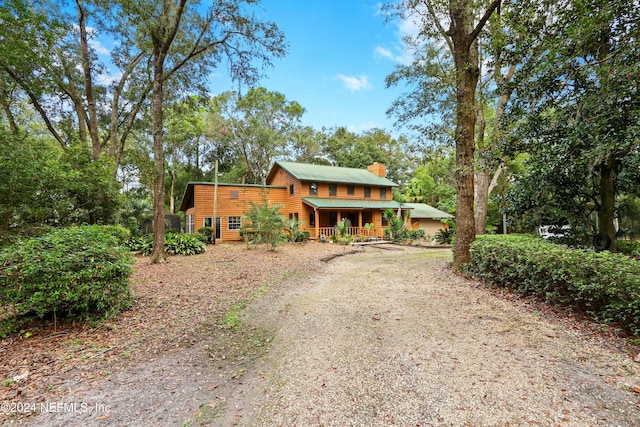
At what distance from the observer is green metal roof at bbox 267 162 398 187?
1916 cm

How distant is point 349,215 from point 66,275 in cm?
1983

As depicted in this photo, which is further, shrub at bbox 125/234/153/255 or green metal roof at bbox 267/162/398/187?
green metal roof at bbox 267/162/398/187

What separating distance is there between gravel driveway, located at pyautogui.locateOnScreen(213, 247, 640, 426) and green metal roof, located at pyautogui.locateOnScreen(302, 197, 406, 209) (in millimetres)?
13268

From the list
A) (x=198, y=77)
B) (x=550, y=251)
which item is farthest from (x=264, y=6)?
(x=550, y=251)

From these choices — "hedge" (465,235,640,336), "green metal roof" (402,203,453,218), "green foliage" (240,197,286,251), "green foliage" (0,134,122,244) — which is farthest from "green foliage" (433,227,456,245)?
"green foliage" (0,134,122,244)

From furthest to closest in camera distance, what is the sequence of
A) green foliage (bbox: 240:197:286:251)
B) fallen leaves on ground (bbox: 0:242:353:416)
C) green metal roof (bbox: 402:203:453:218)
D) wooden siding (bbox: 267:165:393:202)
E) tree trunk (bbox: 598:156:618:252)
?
1. green metal roof (bbox: 402:203:453:218)
2. wooden siding (bbox: 267:165:393:202)
3. green foliage (bbox: 240:197:286:251)
4. tree trunk (bbox: 598:156:618:252)
5. fallen leaves on ground (bbox: 0:242:353:416)

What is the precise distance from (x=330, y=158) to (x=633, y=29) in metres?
28.1

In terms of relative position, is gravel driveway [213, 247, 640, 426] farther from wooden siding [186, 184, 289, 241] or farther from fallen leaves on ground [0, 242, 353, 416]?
wooden siding [186, 184, 289, 241]

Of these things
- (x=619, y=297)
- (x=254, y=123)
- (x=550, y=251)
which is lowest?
(x=619, y=297)

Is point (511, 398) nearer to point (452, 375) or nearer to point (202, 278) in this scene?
point (452, 375)

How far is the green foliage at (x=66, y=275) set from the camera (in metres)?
3.25

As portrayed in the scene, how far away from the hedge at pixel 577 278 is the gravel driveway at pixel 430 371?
0.53m

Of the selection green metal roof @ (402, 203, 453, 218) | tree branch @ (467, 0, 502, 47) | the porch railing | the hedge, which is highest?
tree branch @ (467, 0, 502, 47)

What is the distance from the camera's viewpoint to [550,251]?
15.4ft
